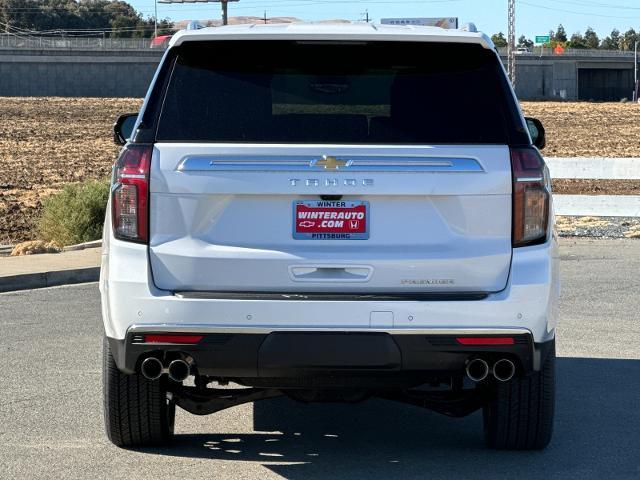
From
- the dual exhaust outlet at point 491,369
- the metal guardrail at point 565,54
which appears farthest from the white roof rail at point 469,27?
the metal guardrail at point 565,54

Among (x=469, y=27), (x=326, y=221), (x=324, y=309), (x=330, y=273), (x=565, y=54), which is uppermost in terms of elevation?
(x=565, y=54)

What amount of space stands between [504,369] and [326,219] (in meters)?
1.03

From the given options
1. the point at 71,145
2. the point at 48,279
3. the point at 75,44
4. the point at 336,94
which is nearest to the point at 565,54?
the point at 75,44

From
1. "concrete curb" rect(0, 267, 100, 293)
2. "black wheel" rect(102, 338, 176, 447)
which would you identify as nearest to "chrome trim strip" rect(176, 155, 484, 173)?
"black wheel" rect(102, 338, 176, 447)

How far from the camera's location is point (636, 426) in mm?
7152

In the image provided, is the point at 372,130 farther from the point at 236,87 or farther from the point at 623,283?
the point at 623,283

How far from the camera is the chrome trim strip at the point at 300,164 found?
559 cm

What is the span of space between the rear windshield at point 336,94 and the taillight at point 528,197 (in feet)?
0.44

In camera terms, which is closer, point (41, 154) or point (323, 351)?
point (323, 351)

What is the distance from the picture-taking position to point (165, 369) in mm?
5750

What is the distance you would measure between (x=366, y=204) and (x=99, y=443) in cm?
206

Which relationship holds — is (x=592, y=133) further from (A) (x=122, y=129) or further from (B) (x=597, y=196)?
(A) (x=122, y=129)

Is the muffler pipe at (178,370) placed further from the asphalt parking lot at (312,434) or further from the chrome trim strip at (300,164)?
the chrome trim strip at (300,164)

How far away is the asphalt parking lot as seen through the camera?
618 cm
